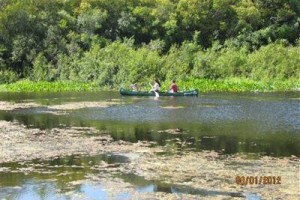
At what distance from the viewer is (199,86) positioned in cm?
4119

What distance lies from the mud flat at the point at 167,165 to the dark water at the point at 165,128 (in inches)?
11.6

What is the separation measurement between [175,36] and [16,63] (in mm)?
16290

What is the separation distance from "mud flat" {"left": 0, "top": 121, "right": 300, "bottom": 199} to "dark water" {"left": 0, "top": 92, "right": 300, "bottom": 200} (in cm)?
29

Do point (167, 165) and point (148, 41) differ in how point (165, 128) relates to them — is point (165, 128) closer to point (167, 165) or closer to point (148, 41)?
point (167, 165)

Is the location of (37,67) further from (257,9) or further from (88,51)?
(257,9)

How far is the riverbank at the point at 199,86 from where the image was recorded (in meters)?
39.7

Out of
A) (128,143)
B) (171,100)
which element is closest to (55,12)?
(171,100)

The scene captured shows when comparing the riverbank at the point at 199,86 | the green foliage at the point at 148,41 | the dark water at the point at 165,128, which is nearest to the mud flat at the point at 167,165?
the dark water at the point at 165,128

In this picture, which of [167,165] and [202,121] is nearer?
[167,165]
